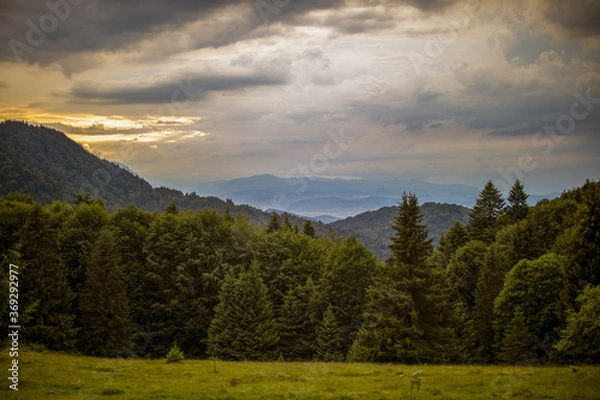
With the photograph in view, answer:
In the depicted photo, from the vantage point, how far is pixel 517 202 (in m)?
85.1

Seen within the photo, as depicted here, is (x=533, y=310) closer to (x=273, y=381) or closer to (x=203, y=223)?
(x=273, y=381)

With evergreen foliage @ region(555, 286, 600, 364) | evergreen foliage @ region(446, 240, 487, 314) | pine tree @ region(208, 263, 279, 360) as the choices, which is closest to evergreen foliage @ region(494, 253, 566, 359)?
evergreen foliage @ region(555, 286, 600, 364)

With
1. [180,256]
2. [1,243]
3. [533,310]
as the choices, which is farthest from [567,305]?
[1,243]

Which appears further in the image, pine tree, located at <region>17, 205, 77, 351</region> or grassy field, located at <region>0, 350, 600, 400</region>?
pine tree, located at <region>17, 205, 77, 351</region>

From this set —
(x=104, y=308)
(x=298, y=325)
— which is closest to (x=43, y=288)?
(x=104, y=308)

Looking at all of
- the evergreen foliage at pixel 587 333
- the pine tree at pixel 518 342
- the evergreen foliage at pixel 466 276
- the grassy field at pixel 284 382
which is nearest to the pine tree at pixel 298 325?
the pine tree at pixel 518 342

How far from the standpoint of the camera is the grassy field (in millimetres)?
17688

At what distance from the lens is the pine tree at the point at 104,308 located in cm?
4650

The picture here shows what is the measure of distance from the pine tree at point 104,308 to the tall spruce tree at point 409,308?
24.4 metres

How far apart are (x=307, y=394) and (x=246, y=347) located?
31.5 metres

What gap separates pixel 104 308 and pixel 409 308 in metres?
30.1

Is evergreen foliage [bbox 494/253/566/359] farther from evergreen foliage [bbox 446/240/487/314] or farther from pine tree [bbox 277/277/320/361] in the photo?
pine tree [bbox 277/277/320/361]

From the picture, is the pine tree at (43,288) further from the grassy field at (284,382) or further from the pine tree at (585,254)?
the pine tree at (585,254)

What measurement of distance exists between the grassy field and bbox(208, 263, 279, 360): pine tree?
933 inches
